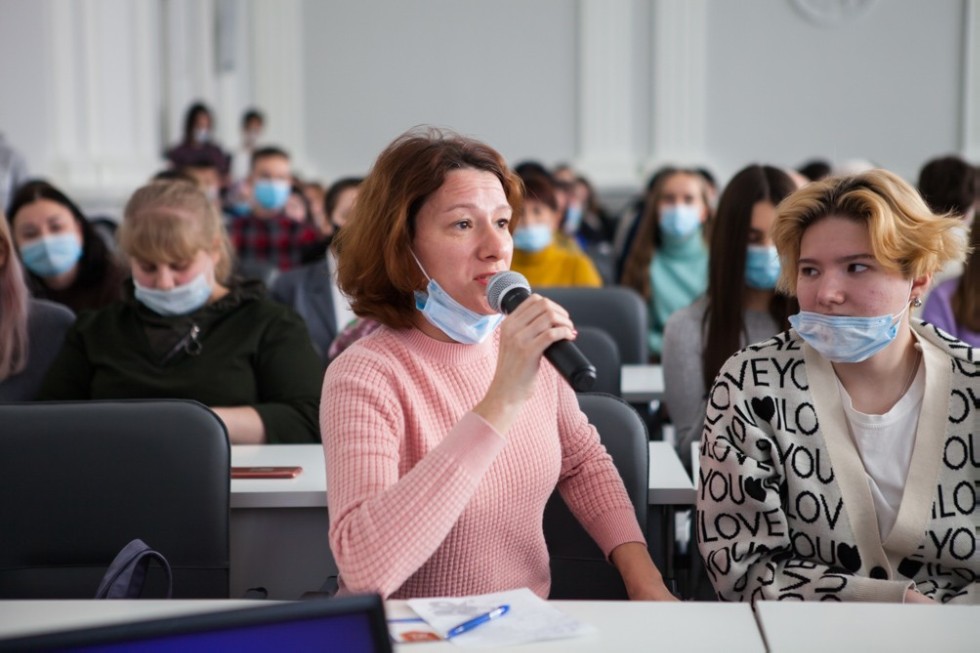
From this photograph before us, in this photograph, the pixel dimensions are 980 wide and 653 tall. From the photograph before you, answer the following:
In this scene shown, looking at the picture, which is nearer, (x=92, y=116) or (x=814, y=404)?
(x=814, y=404)

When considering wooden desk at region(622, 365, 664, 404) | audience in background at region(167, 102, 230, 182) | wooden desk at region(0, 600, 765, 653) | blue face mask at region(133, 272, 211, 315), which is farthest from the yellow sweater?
wooden desk at region(0, 600, 765, 653)

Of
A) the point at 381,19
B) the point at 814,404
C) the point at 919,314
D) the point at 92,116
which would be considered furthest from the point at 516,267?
the point at 381,19

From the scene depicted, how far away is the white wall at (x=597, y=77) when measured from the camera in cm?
983

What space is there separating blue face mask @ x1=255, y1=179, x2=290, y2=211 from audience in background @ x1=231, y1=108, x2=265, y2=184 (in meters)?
2.71

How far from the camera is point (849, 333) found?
1.94 meters

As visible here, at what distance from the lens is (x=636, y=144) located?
10.1 metres

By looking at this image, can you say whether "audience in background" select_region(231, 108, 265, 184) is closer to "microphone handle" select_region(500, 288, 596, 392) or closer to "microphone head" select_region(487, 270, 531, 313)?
"microphone head" select_region(487, 270, 531, 313)

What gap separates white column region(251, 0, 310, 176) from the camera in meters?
10.5

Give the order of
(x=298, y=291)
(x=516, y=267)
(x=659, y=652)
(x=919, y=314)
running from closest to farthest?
(x=659, y=652), (x=919, y=314), (x=298, y=291), (x=516, y=267)

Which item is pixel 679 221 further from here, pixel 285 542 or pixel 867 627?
pixel 867 627

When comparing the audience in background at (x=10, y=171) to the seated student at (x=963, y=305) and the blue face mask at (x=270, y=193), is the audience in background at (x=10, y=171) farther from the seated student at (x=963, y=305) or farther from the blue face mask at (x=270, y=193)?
the seated student at (x=963, y=305)

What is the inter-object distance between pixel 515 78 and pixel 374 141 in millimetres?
1459

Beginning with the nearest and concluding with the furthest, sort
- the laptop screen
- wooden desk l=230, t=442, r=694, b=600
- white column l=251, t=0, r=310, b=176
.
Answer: the laptop screen, wooden desk l=230, t=442, r=694, b=600, white column l=251, t=0, r=310, b=176

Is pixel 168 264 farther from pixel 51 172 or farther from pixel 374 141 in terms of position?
pixel 374 141
